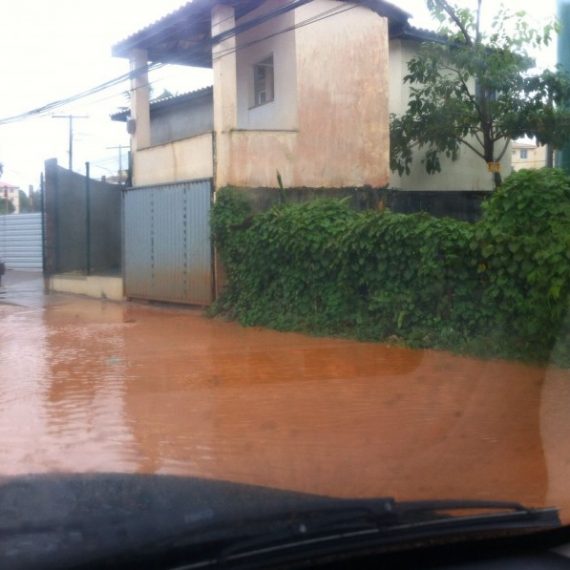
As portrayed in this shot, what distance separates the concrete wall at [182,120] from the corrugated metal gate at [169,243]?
11.1 feet

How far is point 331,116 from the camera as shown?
1686 centimetres

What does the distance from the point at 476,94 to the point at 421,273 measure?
8816 mm

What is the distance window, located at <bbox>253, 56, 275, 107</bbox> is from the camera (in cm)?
A: 1812

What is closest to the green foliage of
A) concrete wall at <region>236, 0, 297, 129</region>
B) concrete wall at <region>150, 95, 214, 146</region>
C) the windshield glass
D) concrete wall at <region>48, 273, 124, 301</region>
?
the windshield glass

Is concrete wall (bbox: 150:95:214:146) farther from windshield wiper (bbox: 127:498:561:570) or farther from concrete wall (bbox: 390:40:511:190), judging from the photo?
windshield wiper (bbox: 127:498:561:570)

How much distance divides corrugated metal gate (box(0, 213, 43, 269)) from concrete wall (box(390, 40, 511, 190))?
1470cm

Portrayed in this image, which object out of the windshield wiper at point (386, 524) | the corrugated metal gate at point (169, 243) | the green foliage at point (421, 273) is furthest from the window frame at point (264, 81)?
the windshield wiper at point (386, 524)

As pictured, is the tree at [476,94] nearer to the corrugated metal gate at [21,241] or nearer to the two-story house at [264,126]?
the two-story house at [264,126]

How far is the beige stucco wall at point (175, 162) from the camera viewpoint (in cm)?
1625

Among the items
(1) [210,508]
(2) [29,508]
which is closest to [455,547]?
(1) [210,508]

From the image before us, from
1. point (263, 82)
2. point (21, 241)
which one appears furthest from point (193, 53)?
point (21, 241)

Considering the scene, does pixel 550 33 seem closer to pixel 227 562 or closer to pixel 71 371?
pixel 71 371

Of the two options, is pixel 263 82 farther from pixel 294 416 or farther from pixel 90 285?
pixel 294 416

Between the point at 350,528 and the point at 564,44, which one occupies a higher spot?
the point at 564,44
